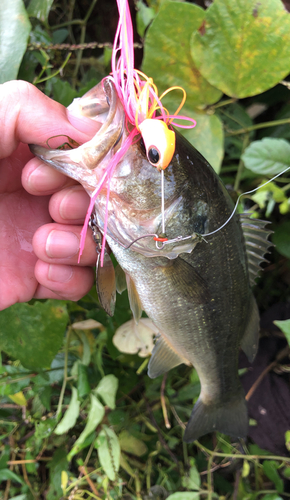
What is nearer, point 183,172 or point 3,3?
point 183,172

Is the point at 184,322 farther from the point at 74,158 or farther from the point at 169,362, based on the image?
the point at 74,158

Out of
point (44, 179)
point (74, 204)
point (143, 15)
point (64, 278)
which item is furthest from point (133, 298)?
point (143, 15)

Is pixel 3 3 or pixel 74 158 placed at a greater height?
pixel 3 3

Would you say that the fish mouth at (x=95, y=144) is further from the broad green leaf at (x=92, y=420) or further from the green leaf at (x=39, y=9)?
the broad green leaf at (x=92, y=420)

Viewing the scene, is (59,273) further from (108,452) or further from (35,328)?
(108,452)

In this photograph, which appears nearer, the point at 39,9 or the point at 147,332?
the point at 39,9

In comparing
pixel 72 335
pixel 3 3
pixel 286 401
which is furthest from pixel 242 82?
pixel 286 401
